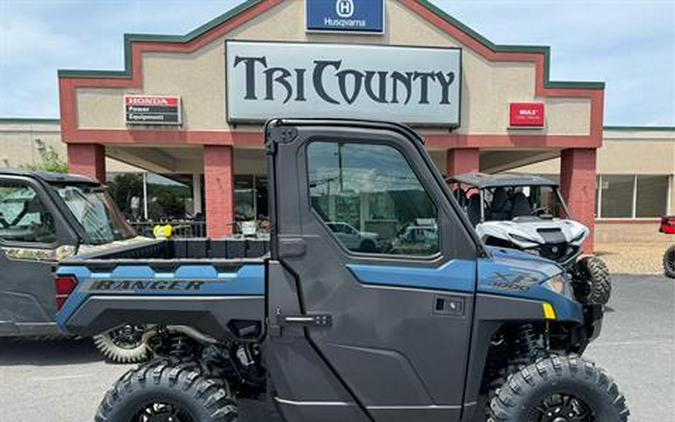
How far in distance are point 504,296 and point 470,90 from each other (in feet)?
31.9

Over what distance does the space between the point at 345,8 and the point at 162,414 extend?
10.4 m

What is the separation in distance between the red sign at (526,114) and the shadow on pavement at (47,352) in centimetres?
1067

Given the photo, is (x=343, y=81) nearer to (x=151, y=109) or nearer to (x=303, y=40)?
(x=303, y=40)

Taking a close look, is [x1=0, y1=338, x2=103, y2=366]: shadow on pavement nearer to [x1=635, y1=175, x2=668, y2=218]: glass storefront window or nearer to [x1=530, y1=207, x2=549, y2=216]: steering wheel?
[x1=530, y1=207, x2=549, y2=216]: steering wheel

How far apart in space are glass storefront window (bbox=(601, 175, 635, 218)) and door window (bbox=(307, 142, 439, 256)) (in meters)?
19.2

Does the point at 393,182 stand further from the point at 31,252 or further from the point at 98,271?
the point at 31,252

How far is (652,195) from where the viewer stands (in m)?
18.4

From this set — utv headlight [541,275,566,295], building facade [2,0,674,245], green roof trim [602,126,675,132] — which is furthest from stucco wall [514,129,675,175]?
utv headlight [541,275,566,295]

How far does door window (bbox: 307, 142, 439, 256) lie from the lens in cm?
247

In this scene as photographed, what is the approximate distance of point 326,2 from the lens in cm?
1062

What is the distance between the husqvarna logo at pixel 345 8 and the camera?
417 inches

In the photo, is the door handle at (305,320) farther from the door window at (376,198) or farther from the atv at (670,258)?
the atv at (670,258)

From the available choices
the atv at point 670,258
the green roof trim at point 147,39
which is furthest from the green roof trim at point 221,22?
the atv at point 670,258

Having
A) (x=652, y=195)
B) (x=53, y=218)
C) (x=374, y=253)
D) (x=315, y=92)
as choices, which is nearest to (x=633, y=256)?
(x=652, y=195)
